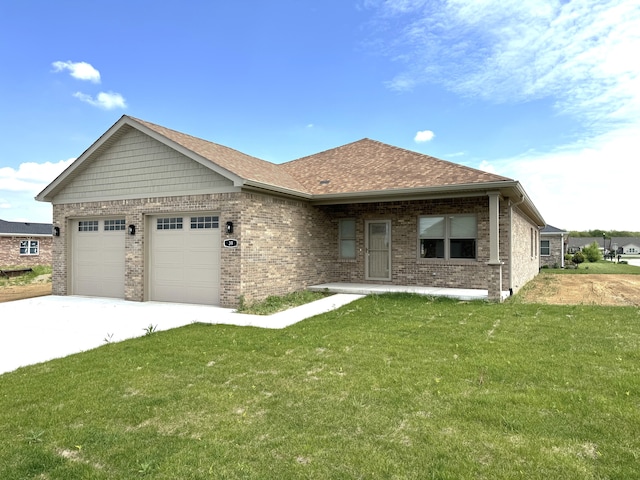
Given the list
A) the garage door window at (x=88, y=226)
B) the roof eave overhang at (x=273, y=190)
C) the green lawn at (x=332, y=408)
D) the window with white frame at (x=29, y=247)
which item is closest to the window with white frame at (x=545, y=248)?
the roof eave overhang at (x=273, y=190)

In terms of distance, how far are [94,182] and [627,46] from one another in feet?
50.7

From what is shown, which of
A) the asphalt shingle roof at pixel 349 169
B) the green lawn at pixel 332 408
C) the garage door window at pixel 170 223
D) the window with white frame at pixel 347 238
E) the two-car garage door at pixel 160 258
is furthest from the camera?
the window with white frame at pixel 347 238

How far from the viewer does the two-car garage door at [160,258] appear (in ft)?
35.4

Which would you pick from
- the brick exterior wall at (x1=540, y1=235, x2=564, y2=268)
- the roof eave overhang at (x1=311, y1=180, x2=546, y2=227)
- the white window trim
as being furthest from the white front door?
the white window trim

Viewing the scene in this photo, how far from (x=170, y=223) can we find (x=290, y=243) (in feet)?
11.7

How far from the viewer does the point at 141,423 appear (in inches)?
145

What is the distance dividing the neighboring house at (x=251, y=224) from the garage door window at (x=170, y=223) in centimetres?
5

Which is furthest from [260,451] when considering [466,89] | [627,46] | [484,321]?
[466,89]

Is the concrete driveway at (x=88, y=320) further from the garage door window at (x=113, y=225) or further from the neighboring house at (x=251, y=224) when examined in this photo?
the garage door window at (x=113, y=225)

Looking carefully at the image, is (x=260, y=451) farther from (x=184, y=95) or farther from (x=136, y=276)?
(x=184, y=95)

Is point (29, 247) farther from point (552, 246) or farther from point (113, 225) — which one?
point (552, 246)

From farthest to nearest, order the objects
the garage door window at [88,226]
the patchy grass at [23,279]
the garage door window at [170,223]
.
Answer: the patchy grass at [23,279] < the garage door window at [88,226] < the garage door window at [170,223]

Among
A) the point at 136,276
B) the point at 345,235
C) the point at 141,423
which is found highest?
the point at 345,235

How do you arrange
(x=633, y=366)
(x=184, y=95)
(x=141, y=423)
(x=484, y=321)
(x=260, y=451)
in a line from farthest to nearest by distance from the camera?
(x=184, y=95) < (x=484, y=321) < (x=633, y=366) < (x=141, y=423) < (x=260, y=451)
